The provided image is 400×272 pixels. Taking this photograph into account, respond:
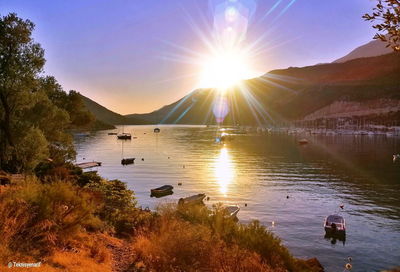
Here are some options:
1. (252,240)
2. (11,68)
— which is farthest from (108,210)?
(11,68)

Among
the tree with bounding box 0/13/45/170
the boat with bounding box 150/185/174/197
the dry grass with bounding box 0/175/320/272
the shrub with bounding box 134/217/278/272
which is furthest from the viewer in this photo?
the boat with bounding box 150/185/174/197

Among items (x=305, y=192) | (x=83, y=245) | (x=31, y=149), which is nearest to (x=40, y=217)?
(x=83, y=245)

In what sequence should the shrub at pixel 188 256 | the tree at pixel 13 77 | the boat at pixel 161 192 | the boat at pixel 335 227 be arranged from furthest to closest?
the boat at pixel 161 192 < the boat at pixel 335 227 < the tree at pixel 13 77 < the shrub at pixel 188 256

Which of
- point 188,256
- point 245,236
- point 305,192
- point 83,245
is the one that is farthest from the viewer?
point 305,192

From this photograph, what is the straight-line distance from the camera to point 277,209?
46.7m

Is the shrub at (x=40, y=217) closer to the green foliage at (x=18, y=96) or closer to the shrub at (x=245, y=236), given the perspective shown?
the shrub at (x=245, y=236)

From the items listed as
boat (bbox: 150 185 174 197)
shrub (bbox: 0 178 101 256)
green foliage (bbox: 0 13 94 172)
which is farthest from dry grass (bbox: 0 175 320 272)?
boat (bbox: 150 185 174 197)

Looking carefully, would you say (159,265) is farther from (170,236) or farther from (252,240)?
(252,240)

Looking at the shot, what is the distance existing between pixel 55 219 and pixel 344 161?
10010 cm

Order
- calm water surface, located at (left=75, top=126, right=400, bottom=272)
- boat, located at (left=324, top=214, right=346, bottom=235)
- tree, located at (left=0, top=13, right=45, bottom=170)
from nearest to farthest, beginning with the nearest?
tree, located at (left=0, top=13, right=45, bottom=170) < calm water surface, located at (left=75, top=126, right=400, bottom=272) < boat, located at (left=324, top=214, right=346, bottom=235)

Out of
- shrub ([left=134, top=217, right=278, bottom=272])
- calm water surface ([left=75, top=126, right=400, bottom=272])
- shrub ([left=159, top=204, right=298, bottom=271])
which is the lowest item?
calm water surface ([left=75, top=126, right=400, bottom=272])

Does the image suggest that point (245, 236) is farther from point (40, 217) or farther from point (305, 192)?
point (305, 192)

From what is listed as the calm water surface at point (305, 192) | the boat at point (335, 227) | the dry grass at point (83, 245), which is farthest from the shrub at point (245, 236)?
the boat at point (335, 227)

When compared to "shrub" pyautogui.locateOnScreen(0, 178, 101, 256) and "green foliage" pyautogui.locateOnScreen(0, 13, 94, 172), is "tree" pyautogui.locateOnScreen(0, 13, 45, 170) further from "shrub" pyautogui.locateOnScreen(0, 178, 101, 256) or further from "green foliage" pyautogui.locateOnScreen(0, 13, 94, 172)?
"shrub" pyautogui.locateOnScreen(0, 178, 101, 256)
